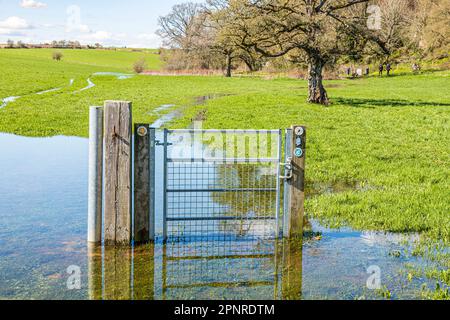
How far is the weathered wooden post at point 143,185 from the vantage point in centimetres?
711

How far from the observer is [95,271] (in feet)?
20.4

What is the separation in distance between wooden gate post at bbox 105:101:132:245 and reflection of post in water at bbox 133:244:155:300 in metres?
0.34

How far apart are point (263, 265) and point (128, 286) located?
1.67m

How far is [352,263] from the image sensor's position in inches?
265

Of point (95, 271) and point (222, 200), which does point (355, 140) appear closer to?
point (222, 200)

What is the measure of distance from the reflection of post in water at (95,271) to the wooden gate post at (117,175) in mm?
223

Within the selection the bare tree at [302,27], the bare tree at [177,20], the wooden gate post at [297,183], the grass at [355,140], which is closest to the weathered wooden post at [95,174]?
the wooden gate post at [297,183]

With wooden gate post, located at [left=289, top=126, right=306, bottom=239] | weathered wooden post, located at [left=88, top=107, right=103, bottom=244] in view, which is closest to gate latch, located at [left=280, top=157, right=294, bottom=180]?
wooden gate post, located at [left=289, top=126, right=306, bottom=239]

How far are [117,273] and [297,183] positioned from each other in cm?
272

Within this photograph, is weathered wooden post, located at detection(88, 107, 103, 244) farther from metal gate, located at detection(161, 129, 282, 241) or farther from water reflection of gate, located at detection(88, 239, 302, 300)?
metal gate, located at detection(161, 129, 282, 241)

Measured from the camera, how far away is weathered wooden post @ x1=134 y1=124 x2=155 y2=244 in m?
7.11

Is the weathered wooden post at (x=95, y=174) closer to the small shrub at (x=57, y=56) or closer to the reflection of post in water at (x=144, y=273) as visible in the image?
the reflection of post in water at (x=144, y=273)

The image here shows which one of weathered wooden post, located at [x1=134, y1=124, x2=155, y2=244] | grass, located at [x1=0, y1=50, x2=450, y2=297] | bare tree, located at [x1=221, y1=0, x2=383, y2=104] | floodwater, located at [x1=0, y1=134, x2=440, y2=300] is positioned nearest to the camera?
floodwater, located at [x1=0, y1=134, x2=440, y2=300]

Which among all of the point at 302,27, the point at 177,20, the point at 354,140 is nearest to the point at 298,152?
the point at 354,140
